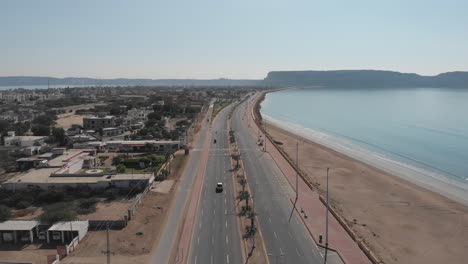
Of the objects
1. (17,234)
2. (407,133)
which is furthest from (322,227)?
(407,133)

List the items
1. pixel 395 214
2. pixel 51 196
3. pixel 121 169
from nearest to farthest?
pixel 395 214 < pixel 51 196 < pixel 121 169

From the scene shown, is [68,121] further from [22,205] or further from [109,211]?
[109,211]

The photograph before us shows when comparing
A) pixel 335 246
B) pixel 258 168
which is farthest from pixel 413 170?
pixel 335 246

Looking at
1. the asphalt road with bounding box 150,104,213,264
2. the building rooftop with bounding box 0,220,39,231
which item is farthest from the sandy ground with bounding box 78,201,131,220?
the asphalt road with bounding box 150,104,213,264

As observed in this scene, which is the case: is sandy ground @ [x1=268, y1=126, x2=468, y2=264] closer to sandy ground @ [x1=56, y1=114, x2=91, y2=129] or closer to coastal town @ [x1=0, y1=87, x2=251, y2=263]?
coastal town @ [x1=0, y1=87, x2=251, y2=263]

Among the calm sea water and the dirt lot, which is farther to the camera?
the calm sea water

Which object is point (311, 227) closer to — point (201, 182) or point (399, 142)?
point (201, 182)
